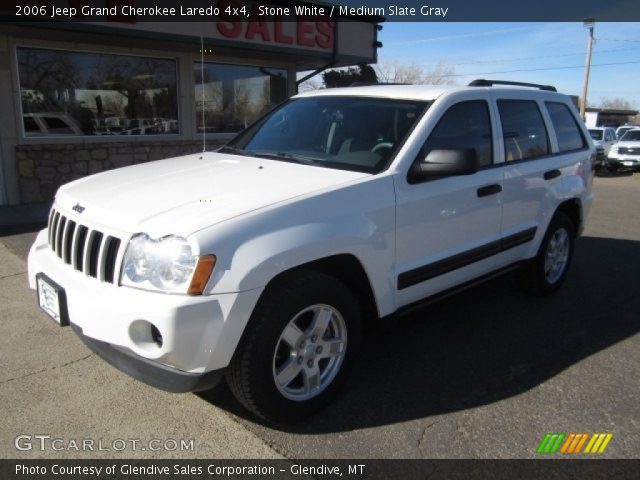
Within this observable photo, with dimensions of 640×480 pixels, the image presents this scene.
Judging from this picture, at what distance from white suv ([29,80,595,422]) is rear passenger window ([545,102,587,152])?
23.1 inches

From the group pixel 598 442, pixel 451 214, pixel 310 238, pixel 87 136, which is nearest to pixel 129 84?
pixel 87 136

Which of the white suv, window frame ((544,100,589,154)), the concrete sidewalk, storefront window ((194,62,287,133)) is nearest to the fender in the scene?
the white suv

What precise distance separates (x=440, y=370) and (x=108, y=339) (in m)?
2.11

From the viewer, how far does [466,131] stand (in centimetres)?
382

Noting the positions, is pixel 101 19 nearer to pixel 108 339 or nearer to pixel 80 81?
pixel 80 81

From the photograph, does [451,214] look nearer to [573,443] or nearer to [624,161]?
[573,443]

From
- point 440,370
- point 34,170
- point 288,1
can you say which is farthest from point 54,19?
point 440,370

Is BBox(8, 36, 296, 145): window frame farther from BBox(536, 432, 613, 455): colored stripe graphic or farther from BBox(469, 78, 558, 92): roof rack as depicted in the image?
BBox(536, 432, 613, 455): colored stripe graphic

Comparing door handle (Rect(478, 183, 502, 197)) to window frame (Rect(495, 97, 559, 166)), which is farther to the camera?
window frame (Rect(495, 97, 559, 166))

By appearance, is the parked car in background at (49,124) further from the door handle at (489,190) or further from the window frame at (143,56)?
the door handle at (489,190)

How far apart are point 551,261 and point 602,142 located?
794 inches

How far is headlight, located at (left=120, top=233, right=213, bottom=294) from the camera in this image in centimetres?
239

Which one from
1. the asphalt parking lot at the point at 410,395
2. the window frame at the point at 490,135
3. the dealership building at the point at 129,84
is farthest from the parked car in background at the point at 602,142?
the window frame at the point at 490,135

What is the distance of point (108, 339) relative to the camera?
2539 millimetres
